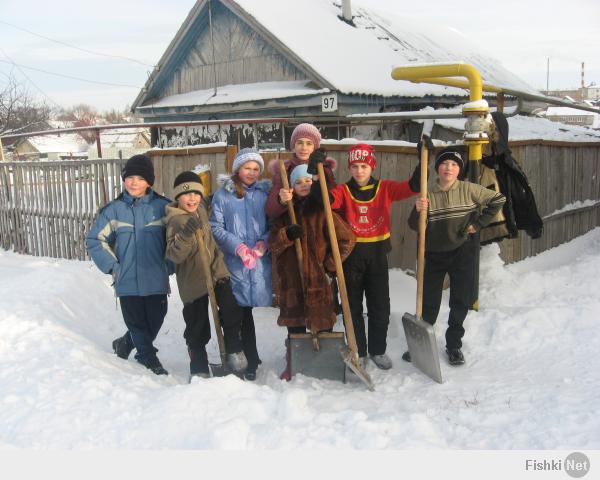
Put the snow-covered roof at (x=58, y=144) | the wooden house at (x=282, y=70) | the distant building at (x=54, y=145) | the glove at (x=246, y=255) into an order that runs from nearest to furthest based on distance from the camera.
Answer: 1. the glove at (x=246, y=255)
2. the wooden house at (x=282, y=70)
3. the distant building at (x=54, y=145)
4. the snow-covered roof at (x=58, y=144)

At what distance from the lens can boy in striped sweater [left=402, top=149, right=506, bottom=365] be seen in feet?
12.0

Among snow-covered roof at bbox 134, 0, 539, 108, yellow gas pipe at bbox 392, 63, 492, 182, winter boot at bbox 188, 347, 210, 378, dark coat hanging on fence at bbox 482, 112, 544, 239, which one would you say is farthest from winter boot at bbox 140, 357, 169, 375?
snow-covered roof at bbox 134, 0, 539, 108

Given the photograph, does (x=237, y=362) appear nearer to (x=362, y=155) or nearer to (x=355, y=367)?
(x=355, y=367)

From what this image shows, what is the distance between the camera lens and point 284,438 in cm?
257

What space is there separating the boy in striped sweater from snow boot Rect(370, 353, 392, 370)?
0.46m

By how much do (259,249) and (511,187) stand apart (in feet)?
7.33

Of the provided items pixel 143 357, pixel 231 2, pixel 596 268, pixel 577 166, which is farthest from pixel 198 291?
pixel 231 2

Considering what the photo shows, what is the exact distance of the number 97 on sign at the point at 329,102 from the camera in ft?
33.6

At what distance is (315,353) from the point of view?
11.6 ft

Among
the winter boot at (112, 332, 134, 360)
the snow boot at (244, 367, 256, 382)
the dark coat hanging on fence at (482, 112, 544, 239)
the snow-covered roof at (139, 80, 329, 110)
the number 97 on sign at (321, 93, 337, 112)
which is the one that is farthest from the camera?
the snow-covered roof at (139, 80, 329, 110)

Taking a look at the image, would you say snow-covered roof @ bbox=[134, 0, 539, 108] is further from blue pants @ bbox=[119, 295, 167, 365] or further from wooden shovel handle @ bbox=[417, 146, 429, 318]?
blue pants @ bbox=[119, 295, 167, 365]

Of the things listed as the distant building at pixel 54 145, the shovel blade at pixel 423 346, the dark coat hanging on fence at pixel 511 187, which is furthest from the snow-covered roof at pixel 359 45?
the distant building at pixel 54 145

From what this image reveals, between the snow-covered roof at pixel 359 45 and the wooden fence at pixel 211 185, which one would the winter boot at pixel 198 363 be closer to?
the wooden fence at pixel 211 185

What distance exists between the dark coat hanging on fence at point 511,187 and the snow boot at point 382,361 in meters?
1.52
